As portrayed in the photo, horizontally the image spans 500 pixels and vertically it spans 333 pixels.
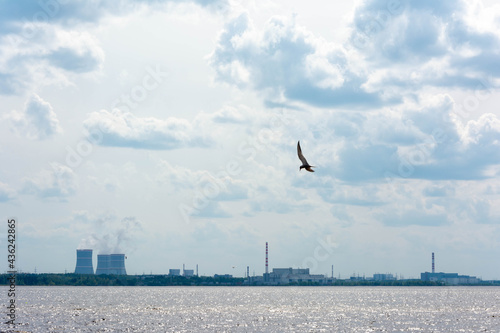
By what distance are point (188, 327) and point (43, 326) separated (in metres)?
25.3

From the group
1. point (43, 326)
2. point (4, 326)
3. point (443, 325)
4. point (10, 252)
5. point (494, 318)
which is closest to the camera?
point (10, 252)

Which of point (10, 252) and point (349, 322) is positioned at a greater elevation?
point (10, 252)

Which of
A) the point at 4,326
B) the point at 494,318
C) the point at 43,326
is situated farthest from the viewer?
the point at 494,318

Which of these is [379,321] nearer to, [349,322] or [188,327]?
[349,322]

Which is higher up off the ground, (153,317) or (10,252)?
(10,252)

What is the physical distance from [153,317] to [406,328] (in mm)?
56923

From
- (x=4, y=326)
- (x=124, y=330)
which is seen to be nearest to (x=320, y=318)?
(x=124, y=330)

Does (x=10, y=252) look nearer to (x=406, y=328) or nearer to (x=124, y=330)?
(x=124, y=330)

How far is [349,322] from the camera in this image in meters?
144

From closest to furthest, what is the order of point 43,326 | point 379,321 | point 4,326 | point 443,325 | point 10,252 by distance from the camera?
point 10,252 < point 4,326 < point 43,326 < point 443,325 < point 379,321

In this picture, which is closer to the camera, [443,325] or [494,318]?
[443,325]

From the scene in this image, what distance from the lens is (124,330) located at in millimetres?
119125

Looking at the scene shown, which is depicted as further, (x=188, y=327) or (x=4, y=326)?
(x=188, y=327)

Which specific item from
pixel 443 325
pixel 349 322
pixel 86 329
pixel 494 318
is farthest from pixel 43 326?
pixel 494 318
